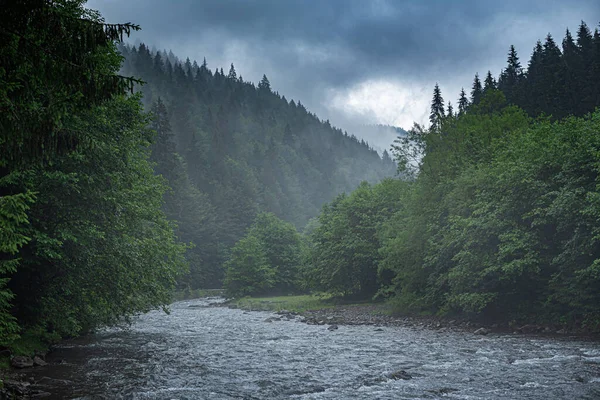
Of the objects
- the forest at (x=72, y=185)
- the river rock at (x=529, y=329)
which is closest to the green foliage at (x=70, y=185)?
the forest at (x=72, y=185)

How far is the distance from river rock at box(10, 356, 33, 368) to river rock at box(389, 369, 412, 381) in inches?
575

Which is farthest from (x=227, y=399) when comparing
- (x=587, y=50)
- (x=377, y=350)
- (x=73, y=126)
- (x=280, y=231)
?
(x=587, y=50)

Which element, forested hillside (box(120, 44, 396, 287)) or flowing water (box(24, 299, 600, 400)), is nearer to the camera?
flowing water (box(24, 299, 600, 400))

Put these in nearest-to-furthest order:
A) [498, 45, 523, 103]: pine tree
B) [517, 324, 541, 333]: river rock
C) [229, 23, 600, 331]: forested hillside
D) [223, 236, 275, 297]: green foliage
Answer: [229, 23, 600, 331]: forested hillside < [517, 324, 541, 333]: river rock < [223, 236, 275, 297]: green foliage < [498, 45, 523, 103]: pine tree

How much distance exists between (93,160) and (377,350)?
16544 millimetres

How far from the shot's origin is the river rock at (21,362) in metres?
18.8

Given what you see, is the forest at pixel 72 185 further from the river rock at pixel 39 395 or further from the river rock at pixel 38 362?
the river rock at pixel 39 395

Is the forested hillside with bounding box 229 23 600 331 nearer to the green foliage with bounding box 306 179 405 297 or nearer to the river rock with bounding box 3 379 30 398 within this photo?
the green foliage with bounding box 306 179 405 297

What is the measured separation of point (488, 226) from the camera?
30.9 meters

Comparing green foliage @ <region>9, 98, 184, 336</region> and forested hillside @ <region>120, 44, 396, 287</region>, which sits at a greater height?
forested hillside @ <region>120, 44, 396, 287</region>

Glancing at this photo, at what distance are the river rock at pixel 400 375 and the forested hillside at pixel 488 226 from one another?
12338 millimetres

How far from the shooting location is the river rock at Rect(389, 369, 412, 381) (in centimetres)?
1712

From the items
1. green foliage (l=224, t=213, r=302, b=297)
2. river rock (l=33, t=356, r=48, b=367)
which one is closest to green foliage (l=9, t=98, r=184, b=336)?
river rock (l=33, t=356, r=48, b=367)

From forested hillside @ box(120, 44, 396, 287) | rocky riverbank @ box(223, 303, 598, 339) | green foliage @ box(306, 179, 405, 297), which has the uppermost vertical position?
forested hillside @ box(120, 44, 396, 287)
